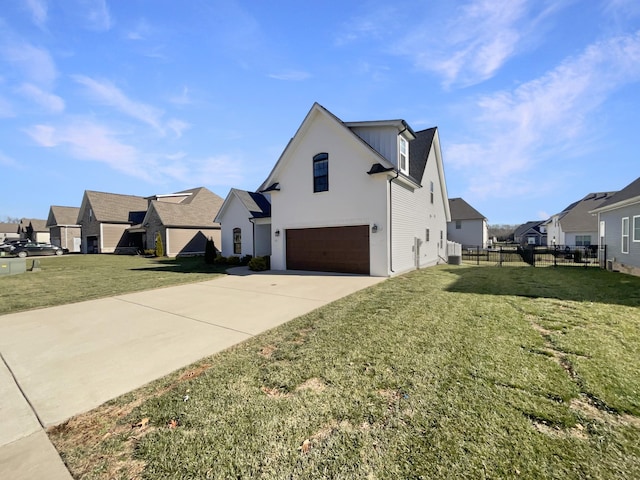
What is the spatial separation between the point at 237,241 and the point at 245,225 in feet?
4.92

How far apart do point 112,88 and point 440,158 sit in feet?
58.5

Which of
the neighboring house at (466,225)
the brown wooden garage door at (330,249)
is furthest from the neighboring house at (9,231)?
the neighboring house at (466,225)

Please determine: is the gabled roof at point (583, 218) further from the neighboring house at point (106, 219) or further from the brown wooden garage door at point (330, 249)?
the neighboring house at point (106, 219)

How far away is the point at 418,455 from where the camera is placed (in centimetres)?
230

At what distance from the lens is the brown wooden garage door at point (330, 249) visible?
1288 centimetres

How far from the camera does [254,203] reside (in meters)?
20.9

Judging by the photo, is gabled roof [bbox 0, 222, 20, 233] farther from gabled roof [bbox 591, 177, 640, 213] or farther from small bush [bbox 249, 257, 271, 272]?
gabled roof [bbox 591, 177, 640, 213]

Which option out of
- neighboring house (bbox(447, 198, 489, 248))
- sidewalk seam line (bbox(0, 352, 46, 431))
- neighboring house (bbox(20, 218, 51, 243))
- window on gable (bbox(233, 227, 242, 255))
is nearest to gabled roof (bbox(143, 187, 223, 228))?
window on gable (bbox(233, 227, 242, 255))

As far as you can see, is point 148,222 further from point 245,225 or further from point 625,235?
point 625,235

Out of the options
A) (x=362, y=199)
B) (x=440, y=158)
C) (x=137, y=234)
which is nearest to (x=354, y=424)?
(x=362, y=199)

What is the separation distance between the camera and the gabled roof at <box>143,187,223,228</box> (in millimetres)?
27422

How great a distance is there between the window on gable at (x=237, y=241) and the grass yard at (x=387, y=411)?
16.1 meters

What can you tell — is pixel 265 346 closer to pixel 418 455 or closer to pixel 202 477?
pixel 202 477

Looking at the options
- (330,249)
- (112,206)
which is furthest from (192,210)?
(330,249)
